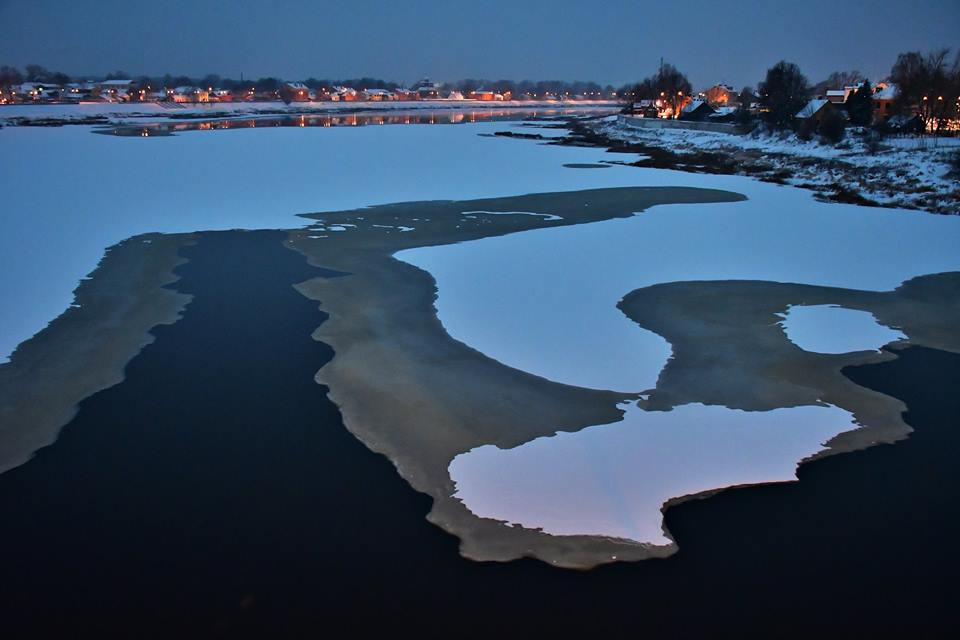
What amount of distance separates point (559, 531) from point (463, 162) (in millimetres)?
28448

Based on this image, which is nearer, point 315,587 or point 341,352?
point 315,587

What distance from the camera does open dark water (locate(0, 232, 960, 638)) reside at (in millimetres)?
4820

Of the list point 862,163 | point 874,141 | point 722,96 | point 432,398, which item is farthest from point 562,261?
point 722,96

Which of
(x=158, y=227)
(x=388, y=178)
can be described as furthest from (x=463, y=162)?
(x=158, y=227)

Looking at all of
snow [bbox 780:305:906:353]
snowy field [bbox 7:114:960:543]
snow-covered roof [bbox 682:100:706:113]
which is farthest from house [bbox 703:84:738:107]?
snow [bbox 780:305:906:353]

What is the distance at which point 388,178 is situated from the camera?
87.1 feet

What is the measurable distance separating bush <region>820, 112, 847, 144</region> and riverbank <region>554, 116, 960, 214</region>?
601mm

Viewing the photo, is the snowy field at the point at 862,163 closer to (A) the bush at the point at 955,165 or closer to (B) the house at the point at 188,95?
(A) the bush at the point at 955,165

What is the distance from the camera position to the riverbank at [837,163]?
2394cm

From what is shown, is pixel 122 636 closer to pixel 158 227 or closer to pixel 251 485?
pixel 251 485

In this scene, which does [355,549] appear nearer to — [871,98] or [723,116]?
[871,98]

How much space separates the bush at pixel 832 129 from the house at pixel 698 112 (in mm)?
35301

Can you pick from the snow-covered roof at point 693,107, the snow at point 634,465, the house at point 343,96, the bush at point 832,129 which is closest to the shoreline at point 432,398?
the snow at point 634,465

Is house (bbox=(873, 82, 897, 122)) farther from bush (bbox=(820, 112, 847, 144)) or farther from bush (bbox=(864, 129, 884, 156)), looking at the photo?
bush (bbox=(864, 129, 884, 156))
